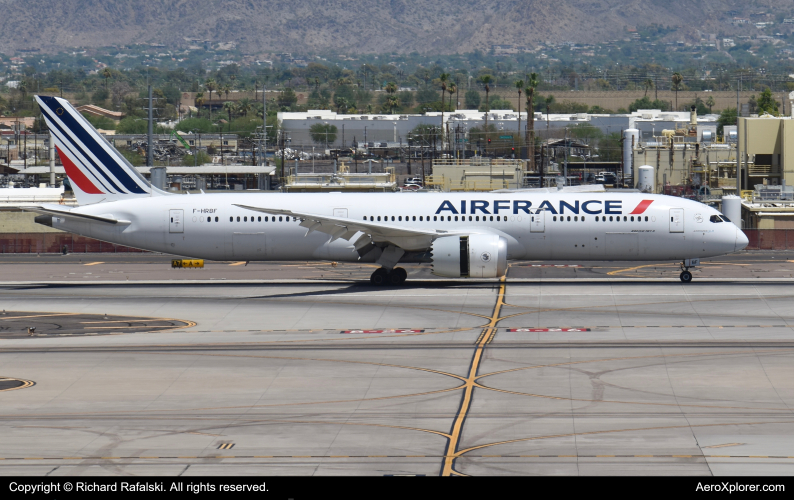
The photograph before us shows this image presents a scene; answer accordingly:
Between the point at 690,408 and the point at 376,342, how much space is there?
13.3 m

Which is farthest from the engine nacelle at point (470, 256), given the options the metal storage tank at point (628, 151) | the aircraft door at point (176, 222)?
the metal storage tank at point (628, 151)

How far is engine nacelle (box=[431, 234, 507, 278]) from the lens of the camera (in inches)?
1813

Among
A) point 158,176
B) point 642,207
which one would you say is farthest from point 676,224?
point 158,176

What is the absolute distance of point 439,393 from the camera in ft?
89.5

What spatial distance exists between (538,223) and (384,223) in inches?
308

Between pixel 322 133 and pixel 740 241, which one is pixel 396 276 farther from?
pixel 322 133

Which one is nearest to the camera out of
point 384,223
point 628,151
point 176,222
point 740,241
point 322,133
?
point 740,241

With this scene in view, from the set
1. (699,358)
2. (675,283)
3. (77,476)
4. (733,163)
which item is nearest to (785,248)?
(675,283)

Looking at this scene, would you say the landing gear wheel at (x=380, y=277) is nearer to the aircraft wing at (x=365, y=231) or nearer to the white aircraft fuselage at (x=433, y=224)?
the white aircraft fuselage at (x=433, y=224)

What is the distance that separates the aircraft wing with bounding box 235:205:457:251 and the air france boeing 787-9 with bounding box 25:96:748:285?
0.19 feet

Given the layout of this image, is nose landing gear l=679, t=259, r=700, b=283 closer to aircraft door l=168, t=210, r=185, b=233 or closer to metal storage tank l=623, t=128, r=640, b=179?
aircraft door l=168, t=210, r=185, b=233

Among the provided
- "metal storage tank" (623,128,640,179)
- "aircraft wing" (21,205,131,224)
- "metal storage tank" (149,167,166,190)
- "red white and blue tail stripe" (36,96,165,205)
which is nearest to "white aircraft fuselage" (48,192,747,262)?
"aircraft wing" (21,205,131,224)

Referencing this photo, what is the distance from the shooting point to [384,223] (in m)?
49.1

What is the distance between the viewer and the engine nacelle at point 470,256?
1813 inches
